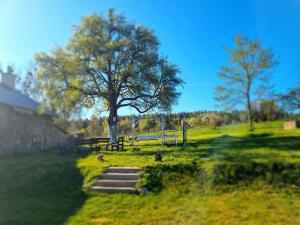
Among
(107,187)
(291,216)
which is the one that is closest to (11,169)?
(107,187)

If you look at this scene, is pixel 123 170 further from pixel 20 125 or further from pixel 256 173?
pixel 20 125

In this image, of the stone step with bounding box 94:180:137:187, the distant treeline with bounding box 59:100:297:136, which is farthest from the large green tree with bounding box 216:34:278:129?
the stone step with bounding box 94:180:137:187

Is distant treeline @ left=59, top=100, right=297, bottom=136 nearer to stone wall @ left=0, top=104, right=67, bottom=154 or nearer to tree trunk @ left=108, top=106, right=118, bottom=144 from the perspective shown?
tree trunk @ left=108, top=106, right=118, bottom=144

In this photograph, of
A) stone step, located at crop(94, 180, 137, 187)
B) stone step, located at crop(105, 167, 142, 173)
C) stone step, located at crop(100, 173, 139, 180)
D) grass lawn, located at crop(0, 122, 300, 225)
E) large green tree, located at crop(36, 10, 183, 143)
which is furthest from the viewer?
large green tree, located at crop(36, 10, 183, 143)

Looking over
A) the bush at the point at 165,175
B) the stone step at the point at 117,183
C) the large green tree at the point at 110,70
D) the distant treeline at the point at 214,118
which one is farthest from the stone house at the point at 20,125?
the bush at the point at 165,175

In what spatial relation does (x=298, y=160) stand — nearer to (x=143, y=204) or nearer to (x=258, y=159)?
(x=258, y=159)

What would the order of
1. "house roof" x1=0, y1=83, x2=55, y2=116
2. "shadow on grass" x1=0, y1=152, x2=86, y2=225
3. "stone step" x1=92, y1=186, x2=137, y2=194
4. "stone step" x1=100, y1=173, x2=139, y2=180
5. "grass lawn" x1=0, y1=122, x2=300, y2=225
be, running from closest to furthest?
"grass lawn" x1=0, y1=122, x2=300, y2=225
"shadow on grass" x1=0, y1=152, x2=86, y2=225
"stone step" x1=92, y1=186, x2=137, y2=194
"stone step" x1=100, y1=173, x2=139, y2=180
"house roof" x1=0, y1=83, x2=55, y2=116

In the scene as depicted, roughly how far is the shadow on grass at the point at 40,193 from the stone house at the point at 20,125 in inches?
302

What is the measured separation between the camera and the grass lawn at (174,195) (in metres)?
6.70

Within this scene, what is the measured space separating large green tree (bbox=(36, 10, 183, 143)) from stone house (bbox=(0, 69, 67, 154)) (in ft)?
7.57

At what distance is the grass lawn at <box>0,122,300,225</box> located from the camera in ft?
22.0

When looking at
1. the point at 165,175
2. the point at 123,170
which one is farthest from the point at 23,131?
the point at 165,175

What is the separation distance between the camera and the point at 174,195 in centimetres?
814

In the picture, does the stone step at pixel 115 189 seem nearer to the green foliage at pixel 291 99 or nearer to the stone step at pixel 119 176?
the stone step at pixel 119 176
